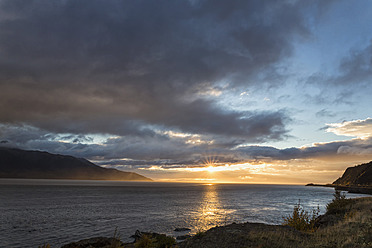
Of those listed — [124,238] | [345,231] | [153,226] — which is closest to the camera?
[345,231]

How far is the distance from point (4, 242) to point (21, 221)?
15.0 metres

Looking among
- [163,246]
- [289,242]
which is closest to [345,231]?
[289,242]

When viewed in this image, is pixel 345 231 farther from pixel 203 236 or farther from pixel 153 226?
pixel 153 226

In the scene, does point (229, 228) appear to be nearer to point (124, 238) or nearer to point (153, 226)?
point (124, 238)

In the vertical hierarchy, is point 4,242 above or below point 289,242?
below

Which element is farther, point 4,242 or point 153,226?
point 153,226

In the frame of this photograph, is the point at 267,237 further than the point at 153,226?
No

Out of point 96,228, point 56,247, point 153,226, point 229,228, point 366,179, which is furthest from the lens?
point 366,179

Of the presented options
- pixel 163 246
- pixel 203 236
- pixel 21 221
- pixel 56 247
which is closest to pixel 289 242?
pixel 203 236

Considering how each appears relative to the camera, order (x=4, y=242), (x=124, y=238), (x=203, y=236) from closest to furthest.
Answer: (x=203, y=236) < (x=4, y=242) < (x=124, y=238)

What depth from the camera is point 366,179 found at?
7160 inches

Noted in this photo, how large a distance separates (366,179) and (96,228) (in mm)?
215664

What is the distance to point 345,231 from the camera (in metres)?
15.6

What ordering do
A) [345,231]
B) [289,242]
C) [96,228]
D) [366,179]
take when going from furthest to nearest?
[366,179], [96,228], [345,231], [289,242]
